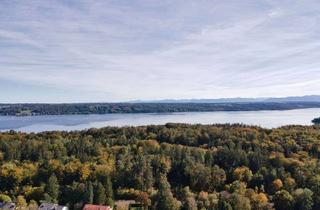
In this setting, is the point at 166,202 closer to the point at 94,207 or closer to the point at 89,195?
the point at 94,207

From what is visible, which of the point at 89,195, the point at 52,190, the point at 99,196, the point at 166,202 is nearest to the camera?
the point at 166,202

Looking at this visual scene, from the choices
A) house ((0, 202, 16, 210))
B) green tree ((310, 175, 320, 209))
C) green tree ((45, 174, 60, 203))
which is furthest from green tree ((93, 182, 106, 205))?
green tree ((310, 175, 320, 209))

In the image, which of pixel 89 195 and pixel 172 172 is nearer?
pixel 89 195

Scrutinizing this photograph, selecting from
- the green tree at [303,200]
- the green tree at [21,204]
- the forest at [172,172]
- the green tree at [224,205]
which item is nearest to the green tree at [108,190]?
the forest at [172,172]

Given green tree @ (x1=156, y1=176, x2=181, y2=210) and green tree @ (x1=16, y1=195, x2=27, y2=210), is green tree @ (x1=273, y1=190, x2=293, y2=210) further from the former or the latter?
green tree @ (x1=16, y1=195, x2=27, y2=210)

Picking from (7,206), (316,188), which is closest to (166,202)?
(7,206)

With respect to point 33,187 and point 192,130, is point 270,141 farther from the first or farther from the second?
point 33,187

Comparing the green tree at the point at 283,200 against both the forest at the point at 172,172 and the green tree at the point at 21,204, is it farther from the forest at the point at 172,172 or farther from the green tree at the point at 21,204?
the green tree at the point at 21,204

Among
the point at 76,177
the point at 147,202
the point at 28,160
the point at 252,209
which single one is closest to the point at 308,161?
the point at 252,209
